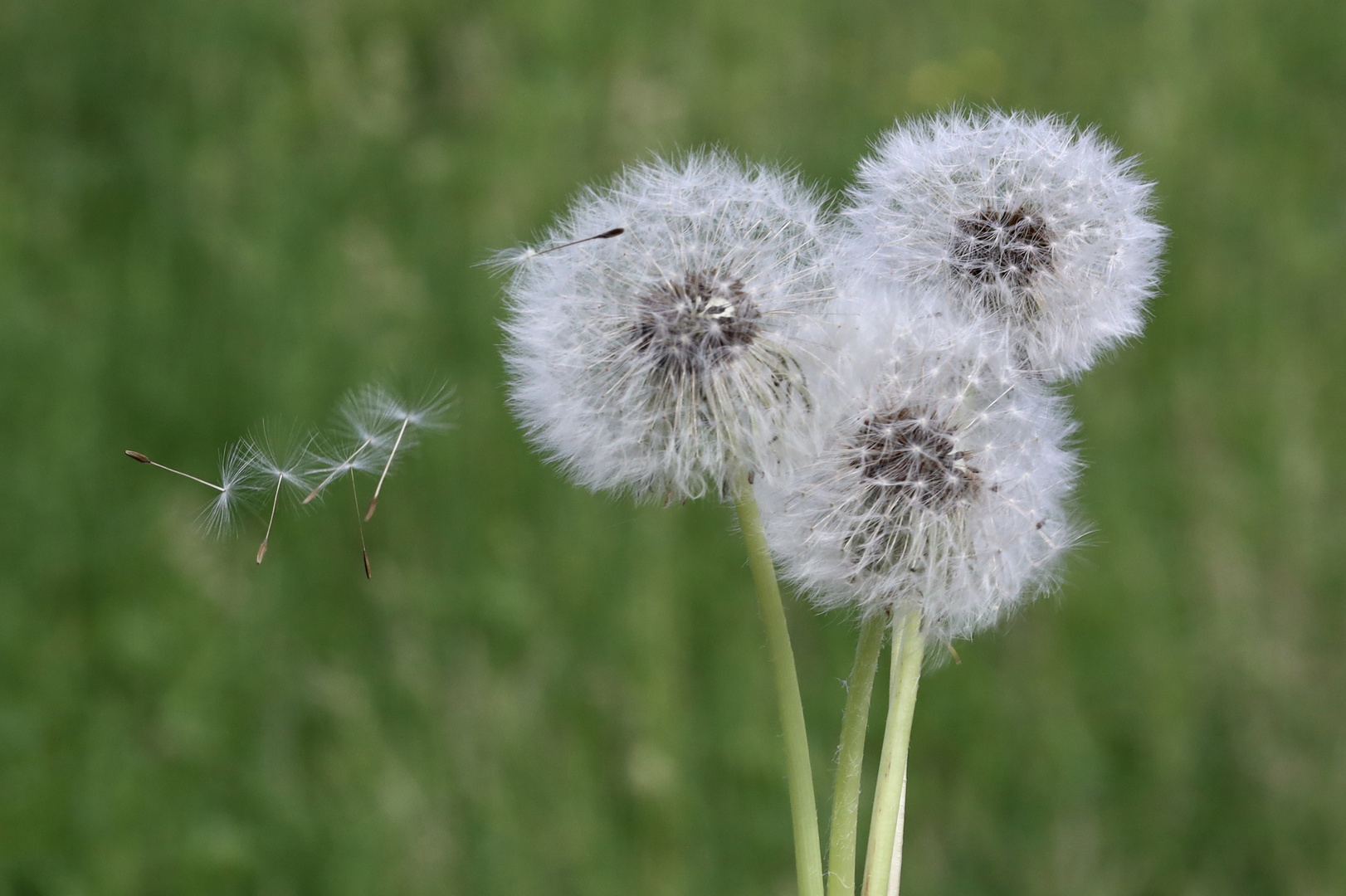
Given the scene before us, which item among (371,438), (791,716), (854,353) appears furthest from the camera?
(371,438)

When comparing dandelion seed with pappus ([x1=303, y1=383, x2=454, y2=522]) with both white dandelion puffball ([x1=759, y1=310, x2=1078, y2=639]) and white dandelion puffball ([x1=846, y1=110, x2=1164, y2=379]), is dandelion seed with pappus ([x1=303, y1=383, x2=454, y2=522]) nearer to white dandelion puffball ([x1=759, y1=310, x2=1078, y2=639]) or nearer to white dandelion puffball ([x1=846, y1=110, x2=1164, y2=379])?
white dandelion puffball ([x1=759, y1=310, x2=1078, y2=639])

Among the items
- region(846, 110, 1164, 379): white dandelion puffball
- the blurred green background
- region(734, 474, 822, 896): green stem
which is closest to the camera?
region(734, 474, 822, 896): green stem

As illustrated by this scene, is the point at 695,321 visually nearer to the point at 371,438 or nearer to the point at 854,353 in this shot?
the point at 854,353

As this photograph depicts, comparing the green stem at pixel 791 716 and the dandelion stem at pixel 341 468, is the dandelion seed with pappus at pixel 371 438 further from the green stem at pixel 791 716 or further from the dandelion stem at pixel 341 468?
the green stem at pixel 791 716

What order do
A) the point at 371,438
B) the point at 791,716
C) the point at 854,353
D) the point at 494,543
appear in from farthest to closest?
the point at 494,543, the point at 371,438, the point at 854,353, the point at 791,716

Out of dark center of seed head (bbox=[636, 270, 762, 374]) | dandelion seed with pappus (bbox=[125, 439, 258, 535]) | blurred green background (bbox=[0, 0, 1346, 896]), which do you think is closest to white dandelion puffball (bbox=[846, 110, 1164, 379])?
dark center of seed head (bbox=[636, 270, 762, 374])

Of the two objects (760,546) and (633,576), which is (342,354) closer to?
(633,576)

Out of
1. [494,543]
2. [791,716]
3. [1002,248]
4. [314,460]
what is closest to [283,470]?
[314,460]
